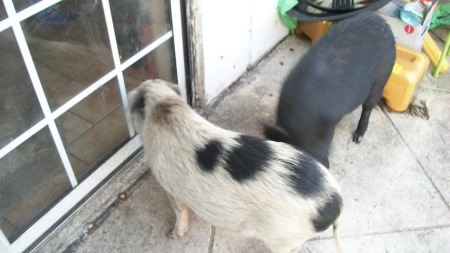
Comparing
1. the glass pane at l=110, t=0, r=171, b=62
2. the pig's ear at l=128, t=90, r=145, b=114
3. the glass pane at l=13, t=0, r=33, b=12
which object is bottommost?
the pig's ear at l=128, t=90, r=145, b=114

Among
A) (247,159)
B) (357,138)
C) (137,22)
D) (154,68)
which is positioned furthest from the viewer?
(357,138)

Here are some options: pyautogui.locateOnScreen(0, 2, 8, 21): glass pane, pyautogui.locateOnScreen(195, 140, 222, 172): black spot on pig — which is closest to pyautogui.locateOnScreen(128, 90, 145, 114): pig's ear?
pyautogui.locateOnScreen(195, 140, 222, 172): black spot on pig

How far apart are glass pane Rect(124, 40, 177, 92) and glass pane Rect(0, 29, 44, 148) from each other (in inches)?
24.6

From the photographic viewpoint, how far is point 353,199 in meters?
2.75

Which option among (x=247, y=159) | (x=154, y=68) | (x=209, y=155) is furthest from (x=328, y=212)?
(x=154, y=68)

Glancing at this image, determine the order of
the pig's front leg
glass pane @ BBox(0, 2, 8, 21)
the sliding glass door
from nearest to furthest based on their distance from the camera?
1. glass pane @ BBox(0, 2, 8, 21)
2. the sliding glass door
3. the pig's front leg

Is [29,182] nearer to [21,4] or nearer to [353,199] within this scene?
[21,4]

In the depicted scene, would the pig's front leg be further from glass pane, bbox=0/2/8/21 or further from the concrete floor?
glass pane, bbox=0/2/8/21

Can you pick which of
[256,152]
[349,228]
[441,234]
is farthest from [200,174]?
[441,234]

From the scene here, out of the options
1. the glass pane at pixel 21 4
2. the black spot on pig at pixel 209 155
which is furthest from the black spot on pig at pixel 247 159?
the glass pane at pixel 21 4

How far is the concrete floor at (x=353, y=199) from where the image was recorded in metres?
2.49

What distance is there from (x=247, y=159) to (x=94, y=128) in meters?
1.22

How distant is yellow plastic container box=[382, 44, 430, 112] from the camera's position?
126 inches

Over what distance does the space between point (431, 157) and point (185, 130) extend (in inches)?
78.4
